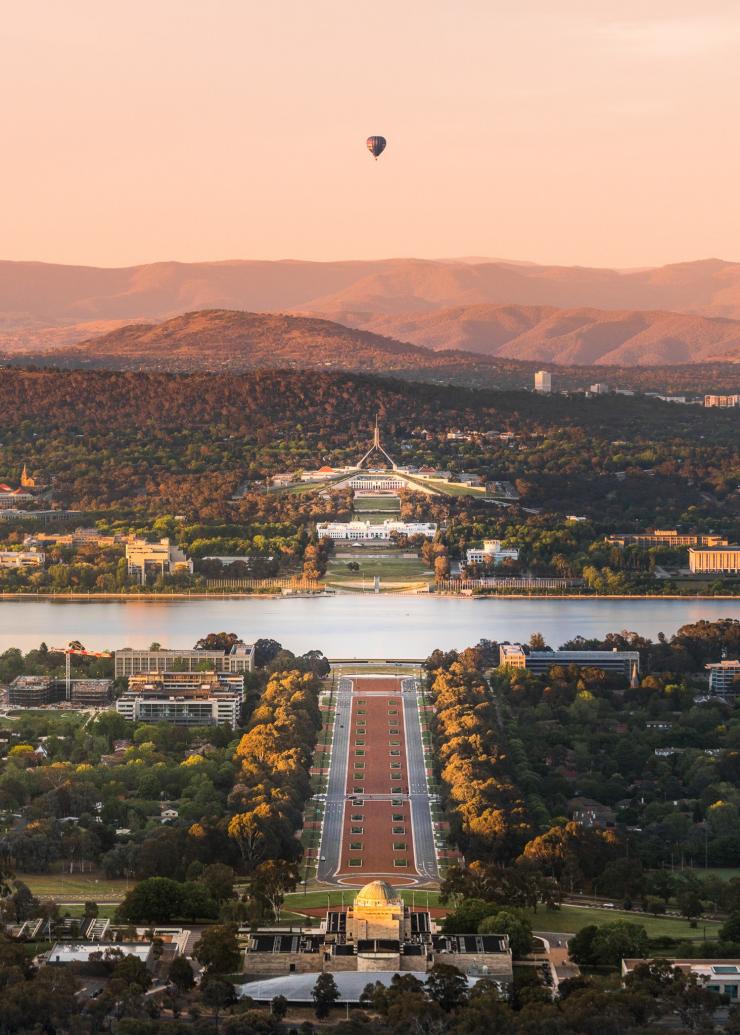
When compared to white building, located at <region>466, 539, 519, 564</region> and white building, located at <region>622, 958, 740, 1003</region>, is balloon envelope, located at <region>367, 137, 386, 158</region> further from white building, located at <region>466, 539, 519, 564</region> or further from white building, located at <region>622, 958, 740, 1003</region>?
white building, located at <region>622, 958, 740, 1003</region>

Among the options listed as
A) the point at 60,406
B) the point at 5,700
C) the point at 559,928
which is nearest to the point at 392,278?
the point at 60,406

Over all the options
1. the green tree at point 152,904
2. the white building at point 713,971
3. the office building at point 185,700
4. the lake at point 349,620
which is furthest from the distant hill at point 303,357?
the white building at point 713,971

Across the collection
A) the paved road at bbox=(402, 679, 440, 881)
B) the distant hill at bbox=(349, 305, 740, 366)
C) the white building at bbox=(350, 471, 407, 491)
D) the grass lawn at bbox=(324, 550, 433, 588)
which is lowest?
the paved road at bbox=(402, 679, 440, 881)

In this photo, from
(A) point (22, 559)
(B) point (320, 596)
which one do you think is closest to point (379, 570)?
(B) point (320, 596)

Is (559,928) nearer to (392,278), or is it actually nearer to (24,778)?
(24,778)

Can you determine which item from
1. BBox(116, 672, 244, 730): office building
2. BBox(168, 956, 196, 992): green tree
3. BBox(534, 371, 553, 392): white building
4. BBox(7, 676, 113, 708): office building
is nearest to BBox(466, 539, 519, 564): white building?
BBox(7, 676, 113, 708): office building

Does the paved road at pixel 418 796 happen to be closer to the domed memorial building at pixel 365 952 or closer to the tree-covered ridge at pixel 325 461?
the domed memorial building at pixel 365 952
